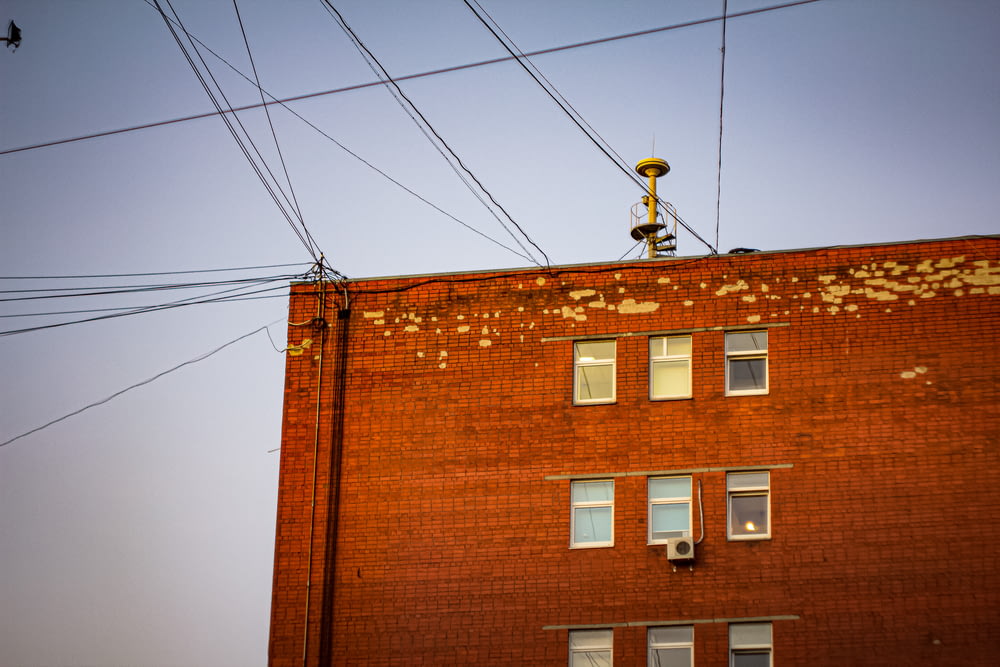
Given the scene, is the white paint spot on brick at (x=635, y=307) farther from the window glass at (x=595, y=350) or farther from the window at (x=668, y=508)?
the window at (x=668, y=508)

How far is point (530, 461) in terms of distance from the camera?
81.2 feet

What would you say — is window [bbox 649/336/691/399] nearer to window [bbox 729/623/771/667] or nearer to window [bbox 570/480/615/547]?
window [bbox 570/480/615/547]

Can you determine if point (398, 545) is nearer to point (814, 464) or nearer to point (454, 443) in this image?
point (454, 443)

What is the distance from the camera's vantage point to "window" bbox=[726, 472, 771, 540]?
2364 centimetres

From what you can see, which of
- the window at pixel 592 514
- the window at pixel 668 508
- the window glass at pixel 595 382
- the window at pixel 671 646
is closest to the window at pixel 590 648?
the window at pixel 671 646

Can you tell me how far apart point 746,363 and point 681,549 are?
383cm

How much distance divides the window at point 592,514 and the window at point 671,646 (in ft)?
6.13

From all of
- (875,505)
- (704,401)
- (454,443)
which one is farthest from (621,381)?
(875,505)

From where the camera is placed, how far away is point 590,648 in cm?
2342

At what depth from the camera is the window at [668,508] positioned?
23.9 metres

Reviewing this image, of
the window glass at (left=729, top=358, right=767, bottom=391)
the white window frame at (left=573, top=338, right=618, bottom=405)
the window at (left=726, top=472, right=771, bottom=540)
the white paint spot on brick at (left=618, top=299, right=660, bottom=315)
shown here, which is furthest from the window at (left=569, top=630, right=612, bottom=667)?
the white paint spot on brick at (left=618, top=299, right=660, bottom=315)

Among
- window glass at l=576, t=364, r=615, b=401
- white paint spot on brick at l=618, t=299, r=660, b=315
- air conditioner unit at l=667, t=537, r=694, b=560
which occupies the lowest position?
air conditioner unit at l=667, t=537, r=694, b=560

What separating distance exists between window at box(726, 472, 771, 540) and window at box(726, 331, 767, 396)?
1.60m

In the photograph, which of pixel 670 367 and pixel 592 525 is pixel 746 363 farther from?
pixel 592 525
